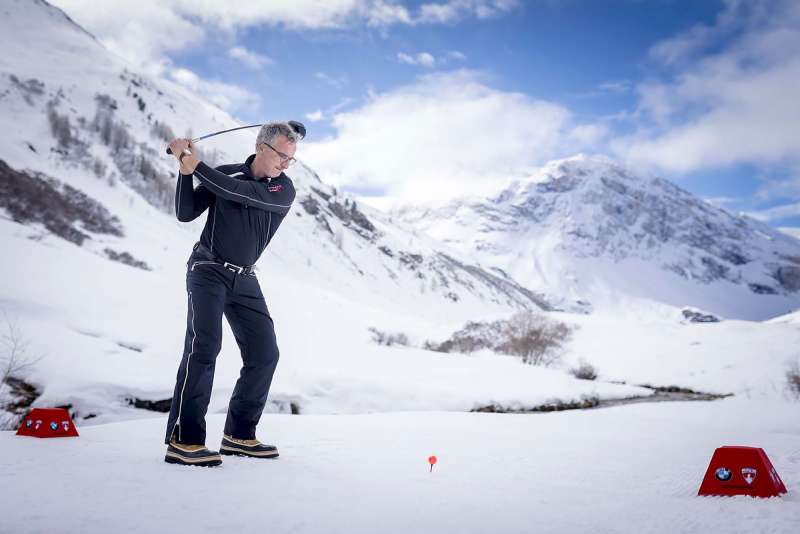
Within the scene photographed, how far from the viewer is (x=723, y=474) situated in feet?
9.41

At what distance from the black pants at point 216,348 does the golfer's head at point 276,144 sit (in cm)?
84

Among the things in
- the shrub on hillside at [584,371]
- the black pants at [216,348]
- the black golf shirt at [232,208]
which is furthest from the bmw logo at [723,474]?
the shrub on hillside at [584,371]

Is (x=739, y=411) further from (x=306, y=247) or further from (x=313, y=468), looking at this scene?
(x=306, y=247)

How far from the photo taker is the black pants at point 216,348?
322 centimetres

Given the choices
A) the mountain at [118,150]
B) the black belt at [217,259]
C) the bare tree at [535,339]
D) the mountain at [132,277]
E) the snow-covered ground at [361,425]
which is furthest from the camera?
the mountain at [118,150]

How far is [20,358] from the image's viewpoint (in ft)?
24.9

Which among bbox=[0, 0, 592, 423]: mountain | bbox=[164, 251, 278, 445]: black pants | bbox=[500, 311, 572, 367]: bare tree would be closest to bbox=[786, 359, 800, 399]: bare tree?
bbox=[0, 0, 592, 423]: mountain

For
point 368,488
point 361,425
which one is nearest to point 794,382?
point 361,425

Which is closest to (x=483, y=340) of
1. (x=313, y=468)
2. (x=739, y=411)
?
(x=739, y=411)

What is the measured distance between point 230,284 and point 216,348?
451mm

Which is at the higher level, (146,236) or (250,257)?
(146,236)

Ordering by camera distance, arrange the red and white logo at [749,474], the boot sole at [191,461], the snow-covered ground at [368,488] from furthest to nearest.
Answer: the boot sole at [191,461]
the red and white logo at [749,474]
the snow-covered ground at [368,488]

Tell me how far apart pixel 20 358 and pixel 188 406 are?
20.7 feet

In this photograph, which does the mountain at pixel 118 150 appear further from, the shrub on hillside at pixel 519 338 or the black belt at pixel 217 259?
the black belt at pixel 217 259
